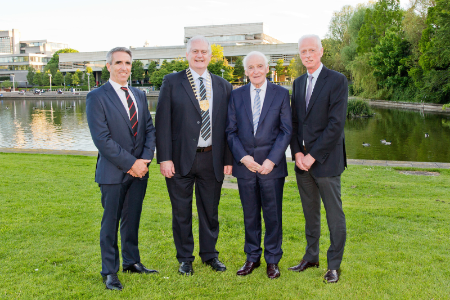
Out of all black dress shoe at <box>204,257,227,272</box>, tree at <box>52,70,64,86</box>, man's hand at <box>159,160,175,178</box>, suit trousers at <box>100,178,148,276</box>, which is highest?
tree at <box>52,70,64,86</box>

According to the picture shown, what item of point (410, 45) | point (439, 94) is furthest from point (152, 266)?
point (410, 45)

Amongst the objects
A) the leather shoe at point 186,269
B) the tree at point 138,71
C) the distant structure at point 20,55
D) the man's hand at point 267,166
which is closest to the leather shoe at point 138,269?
the leather shoe at point 186,269

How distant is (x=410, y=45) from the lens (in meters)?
35.6

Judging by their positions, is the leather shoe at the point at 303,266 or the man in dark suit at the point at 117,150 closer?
the man in dark suit at the point at 117,150

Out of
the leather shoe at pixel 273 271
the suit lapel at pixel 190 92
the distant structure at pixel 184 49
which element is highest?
the distant structure at pixel 184 49

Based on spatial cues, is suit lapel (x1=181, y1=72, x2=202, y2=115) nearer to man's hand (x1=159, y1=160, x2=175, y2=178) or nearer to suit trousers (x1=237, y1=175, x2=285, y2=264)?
man's hand (x1=159, y1=160, x2=175, y2=178)

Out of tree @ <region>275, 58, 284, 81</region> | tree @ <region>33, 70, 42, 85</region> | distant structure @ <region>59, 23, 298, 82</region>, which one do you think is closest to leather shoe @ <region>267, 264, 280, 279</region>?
tree @ <region>275, 58, 284, 81</region>

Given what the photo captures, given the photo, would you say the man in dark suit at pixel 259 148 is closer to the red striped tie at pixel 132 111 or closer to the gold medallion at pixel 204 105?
the gold medallion at pixel 204 105

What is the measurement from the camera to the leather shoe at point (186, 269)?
349cm

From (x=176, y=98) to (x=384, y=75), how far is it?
39100mm

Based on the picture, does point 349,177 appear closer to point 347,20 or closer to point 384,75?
point 384,75

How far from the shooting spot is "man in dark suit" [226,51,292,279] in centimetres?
345

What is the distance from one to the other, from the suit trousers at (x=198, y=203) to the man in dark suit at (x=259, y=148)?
0.90 ft

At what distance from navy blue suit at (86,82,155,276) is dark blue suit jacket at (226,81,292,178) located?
80 centimetres
